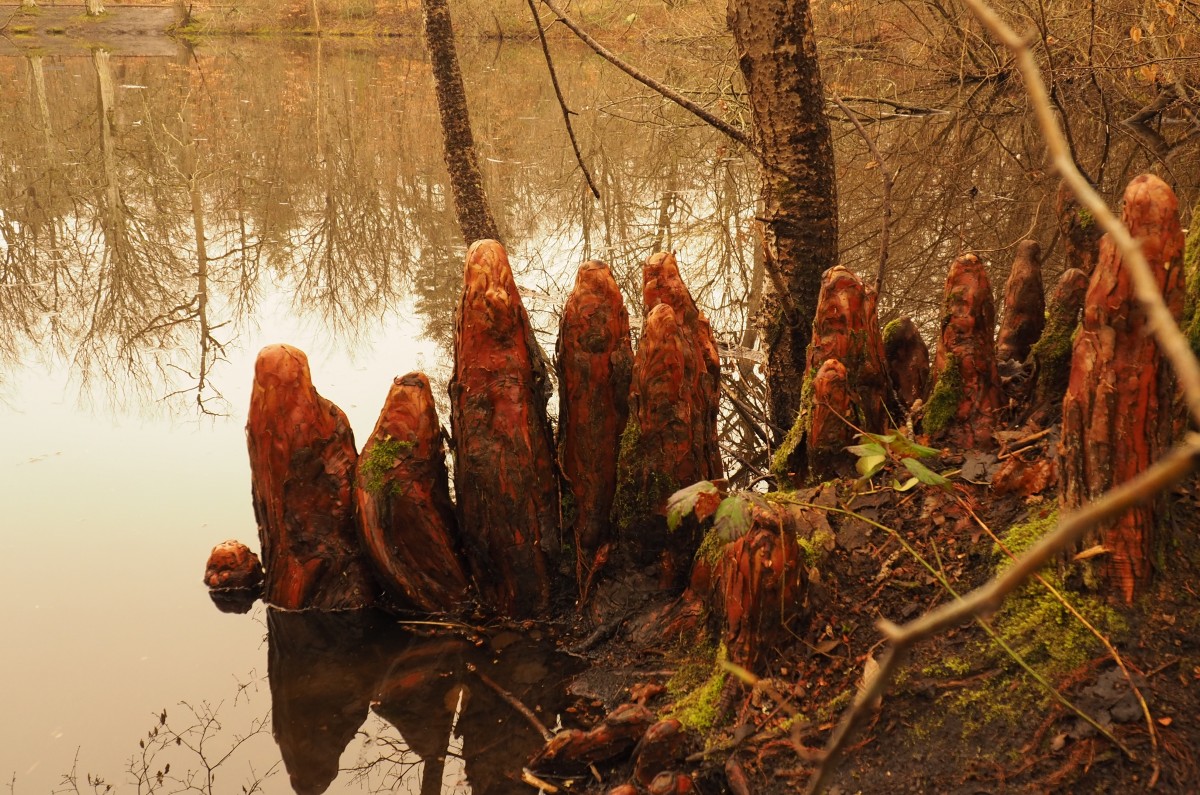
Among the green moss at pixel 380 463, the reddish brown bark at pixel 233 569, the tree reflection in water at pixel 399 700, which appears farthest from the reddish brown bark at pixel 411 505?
the reddish brown bark at pixel 233 569

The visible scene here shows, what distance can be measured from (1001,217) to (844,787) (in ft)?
25.8

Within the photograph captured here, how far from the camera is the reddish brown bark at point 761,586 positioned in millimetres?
3111

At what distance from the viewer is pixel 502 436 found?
3.94 meters

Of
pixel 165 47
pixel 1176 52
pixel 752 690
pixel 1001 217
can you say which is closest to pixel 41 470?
pixel 752 690

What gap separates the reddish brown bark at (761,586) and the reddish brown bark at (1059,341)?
136 cm

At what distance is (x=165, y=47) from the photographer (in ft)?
101

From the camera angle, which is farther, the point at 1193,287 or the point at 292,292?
the point at 292,292

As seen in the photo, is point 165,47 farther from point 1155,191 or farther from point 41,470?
point 1155,191

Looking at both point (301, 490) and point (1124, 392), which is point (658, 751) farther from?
point (301, 490)

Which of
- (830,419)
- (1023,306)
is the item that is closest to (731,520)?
(830,419)

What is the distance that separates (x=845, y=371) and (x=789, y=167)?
5.31 ft

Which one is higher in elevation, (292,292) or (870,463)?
(292,292)

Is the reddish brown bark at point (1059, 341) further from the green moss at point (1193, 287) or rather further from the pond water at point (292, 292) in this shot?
the pond water at point (292, 292)

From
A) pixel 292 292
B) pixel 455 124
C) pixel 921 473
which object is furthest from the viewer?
pixel 292 292
